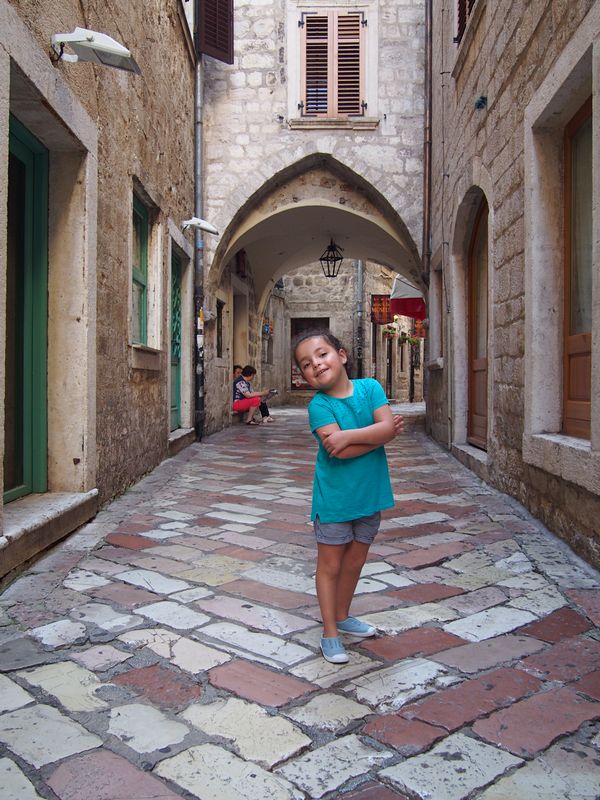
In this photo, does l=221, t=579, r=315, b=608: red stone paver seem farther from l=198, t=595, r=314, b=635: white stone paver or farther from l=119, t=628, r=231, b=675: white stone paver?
l=119, t=628, r=231, b=675: white stone paver

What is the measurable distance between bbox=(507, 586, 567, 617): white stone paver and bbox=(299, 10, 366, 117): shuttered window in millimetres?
8503

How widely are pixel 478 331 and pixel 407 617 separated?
4.55 metres

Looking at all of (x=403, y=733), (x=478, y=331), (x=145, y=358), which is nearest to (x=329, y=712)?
(x=403, y=733)

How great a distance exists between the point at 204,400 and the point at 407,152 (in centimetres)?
445

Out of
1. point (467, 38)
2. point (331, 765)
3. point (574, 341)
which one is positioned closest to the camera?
point (331, 765)

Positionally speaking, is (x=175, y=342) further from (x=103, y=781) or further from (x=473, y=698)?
(x=103, y=781)

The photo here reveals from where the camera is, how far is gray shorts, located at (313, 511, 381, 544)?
88.3 inches

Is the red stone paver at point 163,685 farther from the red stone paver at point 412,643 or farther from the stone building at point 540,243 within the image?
the stone building at point 540,243

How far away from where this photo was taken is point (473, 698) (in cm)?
195

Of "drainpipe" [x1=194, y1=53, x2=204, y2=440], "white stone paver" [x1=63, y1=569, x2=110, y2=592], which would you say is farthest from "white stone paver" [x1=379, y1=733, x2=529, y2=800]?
"drainpipe" [x1=194, y1=53, x2=204, y2=440]

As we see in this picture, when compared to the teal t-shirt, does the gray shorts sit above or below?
below

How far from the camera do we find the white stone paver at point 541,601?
105 inches

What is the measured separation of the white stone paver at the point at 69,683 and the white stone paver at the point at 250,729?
288 mm

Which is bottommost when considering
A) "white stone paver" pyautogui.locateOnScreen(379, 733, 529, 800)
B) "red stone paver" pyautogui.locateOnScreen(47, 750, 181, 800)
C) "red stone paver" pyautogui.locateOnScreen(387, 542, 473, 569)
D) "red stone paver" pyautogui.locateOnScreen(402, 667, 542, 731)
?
"red stone paver" pyautogui.locateOnScreen(47, 750, 181, 800)
